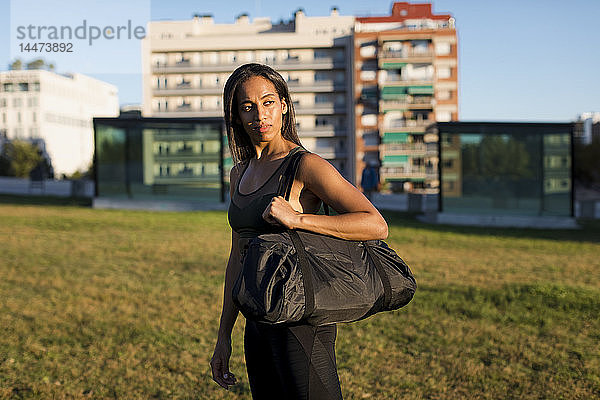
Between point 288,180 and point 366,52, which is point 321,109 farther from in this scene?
point 288,180

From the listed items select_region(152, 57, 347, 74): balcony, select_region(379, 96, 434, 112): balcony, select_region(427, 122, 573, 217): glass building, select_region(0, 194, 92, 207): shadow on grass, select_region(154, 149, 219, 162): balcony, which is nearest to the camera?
select_region(427, 122, 573, 217): glass building

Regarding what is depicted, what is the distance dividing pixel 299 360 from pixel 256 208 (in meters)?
0.58

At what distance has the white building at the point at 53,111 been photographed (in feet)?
304

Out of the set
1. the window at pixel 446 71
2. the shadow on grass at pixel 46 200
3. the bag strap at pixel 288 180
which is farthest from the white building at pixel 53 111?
the bag strap at pixel 288 180

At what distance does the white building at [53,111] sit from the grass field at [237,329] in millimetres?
87900

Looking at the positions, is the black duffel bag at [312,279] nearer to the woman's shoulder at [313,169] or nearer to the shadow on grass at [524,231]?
the woman's shoulder at [313,169]

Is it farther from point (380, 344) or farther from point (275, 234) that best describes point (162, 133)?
point (275, 234)

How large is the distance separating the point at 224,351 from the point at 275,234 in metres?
0.94

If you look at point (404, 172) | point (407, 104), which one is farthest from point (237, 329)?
point (407, 104)

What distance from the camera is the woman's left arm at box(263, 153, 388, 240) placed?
7.07 feet

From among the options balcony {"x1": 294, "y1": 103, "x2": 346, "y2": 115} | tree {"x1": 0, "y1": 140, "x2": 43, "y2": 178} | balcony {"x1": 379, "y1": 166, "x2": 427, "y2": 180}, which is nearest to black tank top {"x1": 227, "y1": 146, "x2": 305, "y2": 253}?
balcony {"x1": 379, "y1": 166, "x2": 427, "y2": 180}

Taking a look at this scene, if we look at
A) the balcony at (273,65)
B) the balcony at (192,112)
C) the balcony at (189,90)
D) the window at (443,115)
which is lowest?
the window at (443,115)

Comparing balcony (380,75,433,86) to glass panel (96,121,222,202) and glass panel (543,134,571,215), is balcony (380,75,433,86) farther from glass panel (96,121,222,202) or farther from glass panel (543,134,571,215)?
glass panel (543,134,571,215)

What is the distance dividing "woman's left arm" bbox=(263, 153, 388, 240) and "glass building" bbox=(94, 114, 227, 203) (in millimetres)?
21409
